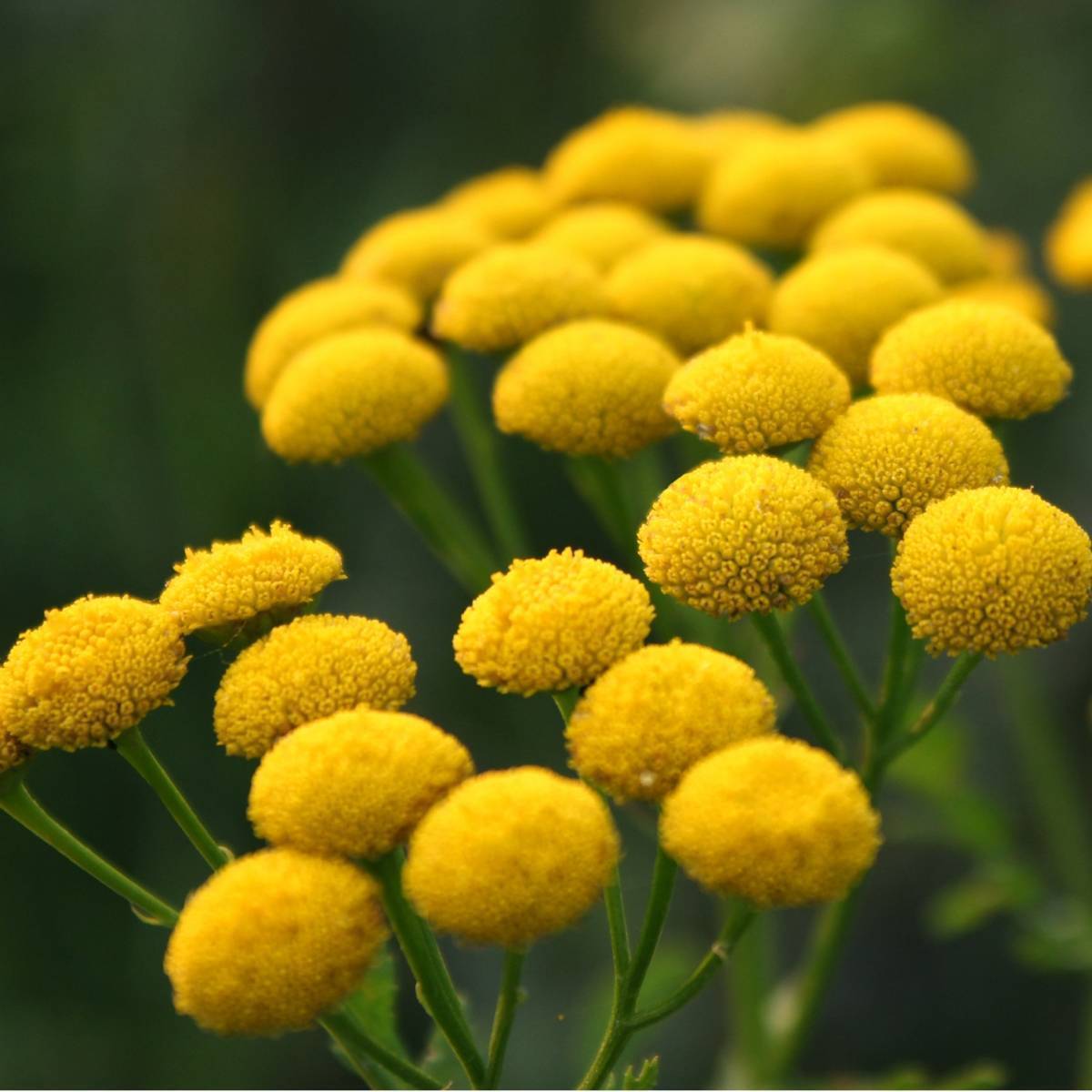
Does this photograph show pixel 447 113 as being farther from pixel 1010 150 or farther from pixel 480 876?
pixel 480 876

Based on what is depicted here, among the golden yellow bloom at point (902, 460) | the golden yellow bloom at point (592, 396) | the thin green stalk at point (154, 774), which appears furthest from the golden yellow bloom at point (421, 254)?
the thin green stalk at point (154, 774)

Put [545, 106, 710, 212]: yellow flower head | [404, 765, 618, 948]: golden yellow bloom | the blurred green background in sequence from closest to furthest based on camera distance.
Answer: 1. [404, 765, 618, 948]: golden yellow bloom
2. [545, 106, 710, 212]: yellow flower head
3. the blurred green background

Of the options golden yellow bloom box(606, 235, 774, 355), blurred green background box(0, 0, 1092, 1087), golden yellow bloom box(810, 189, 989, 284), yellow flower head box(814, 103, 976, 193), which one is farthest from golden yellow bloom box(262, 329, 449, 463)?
blurred green background box(0, 0, 1092, 1087)

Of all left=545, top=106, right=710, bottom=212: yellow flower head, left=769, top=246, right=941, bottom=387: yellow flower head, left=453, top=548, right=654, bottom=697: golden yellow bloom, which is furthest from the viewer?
left=545, top=106, right=710, bottom=212: yellow flower head

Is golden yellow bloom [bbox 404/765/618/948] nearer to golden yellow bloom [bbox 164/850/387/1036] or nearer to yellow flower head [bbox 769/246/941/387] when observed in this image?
golden yellow bloom [bbox 164/850/387/1036]

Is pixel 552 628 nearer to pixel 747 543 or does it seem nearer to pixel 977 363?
pixel 747 543
